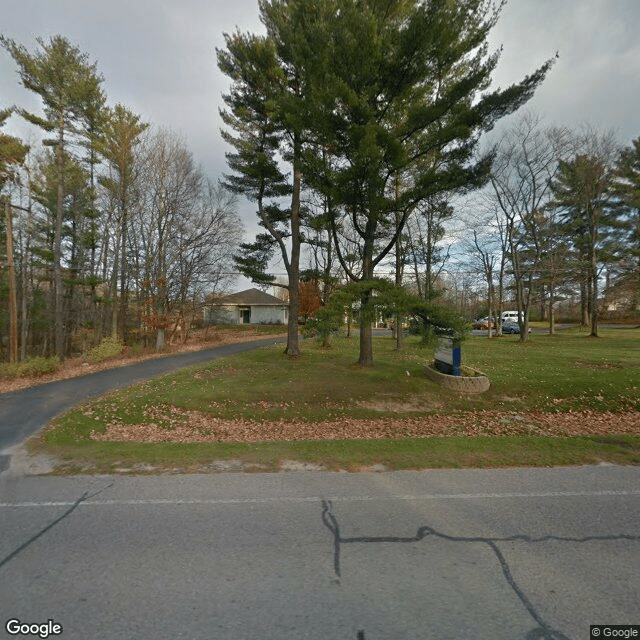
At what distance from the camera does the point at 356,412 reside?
9.22m

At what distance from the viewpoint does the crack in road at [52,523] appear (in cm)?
311

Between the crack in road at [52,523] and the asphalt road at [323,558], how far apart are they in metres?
0.02

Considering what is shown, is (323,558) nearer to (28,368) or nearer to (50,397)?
(50,397)

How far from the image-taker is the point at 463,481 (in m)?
4.80

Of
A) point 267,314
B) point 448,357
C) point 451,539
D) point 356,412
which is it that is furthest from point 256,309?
point 451,539

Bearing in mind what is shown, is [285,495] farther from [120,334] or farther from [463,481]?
[120,334]

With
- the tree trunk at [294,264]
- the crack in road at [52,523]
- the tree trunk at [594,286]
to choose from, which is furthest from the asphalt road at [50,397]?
the tree trunk at [594,286]

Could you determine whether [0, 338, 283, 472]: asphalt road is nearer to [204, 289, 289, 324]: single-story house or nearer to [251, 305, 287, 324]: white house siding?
[204, 289, 289, 324]: single-story house

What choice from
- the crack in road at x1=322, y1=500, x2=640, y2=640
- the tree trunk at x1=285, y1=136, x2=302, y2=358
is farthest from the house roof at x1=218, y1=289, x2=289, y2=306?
the crack in road at x1=322, y1=500, x2=640, y2=640

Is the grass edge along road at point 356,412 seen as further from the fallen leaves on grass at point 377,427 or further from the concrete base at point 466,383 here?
the concrete base at point 466,383

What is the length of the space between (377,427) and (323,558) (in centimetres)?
523

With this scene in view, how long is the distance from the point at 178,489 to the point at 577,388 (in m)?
Answer: 11.2

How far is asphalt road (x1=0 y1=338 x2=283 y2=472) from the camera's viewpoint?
7.54 meters

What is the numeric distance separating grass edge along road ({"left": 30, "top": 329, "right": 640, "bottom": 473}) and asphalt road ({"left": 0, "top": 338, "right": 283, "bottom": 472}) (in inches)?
23.1
